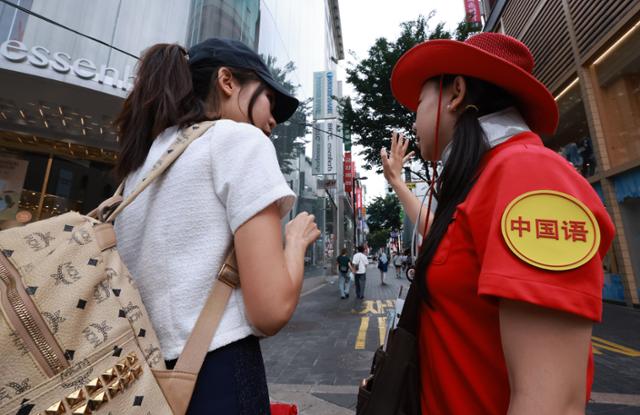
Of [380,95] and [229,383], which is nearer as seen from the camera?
[229,383]

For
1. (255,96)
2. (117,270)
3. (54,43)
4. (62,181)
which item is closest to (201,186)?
(117,270)

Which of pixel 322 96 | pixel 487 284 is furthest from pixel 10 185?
pixel 322 96

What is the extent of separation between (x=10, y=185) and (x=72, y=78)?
11.0 ft

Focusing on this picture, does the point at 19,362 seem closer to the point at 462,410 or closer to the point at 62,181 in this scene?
the point at 462,410

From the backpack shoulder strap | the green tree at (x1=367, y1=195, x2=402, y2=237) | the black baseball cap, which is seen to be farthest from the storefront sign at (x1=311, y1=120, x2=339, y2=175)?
the green tree at (x1=367, y1=195, x2=402, y2=237)

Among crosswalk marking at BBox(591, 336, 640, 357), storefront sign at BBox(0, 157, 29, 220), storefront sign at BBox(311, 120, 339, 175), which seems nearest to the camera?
crosswalk marking at BBox(591, 336, 640, 357)

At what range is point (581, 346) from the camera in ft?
2.07

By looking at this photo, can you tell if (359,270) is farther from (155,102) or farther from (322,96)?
(322,96)

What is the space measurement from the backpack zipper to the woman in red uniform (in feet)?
2.75

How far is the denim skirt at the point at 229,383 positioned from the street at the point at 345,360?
286 cm

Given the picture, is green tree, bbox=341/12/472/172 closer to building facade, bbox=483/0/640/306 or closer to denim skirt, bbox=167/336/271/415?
building facade, bbox=483/0/640/306

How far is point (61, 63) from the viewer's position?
5547 millimetres

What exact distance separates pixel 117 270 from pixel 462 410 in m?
0.95

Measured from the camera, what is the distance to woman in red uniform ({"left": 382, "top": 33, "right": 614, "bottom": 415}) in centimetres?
63
